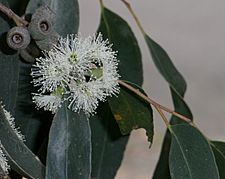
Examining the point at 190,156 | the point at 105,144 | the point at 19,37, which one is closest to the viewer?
the point at 19,37

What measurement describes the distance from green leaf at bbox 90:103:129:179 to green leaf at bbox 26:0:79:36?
6.1 inches

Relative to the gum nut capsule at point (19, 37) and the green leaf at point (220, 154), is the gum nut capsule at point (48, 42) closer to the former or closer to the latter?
the gum nut capsule at point (19, 37)

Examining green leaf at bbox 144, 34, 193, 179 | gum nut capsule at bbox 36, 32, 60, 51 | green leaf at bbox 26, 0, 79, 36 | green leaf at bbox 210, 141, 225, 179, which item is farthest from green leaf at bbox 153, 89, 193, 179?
gum nut capsule at bbox 36, 32, 60, 51

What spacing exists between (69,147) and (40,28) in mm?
142

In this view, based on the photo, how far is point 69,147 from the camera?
74 cm

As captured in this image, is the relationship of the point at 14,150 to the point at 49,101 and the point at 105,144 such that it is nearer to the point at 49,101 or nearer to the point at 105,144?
the point at 49,101

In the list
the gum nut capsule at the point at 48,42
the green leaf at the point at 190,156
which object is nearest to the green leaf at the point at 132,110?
the green leaf at the point at 190,156

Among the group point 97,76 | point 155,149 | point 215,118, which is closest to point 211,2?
point 215,118

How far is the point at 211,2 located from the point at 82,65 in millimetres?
1707

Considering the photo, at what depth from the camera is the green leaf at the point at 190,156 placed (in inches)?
30.9

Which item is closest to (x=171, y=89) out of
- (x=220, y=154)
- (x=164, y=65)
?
(x=164, y=65)

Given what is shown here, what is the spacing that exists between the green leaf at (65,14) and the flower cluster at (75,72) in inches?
3.6

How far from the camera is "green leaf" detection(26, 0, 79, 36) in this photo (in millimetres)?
832

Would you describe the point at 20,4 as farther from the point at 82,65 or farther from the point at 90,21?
the point at 90,21
